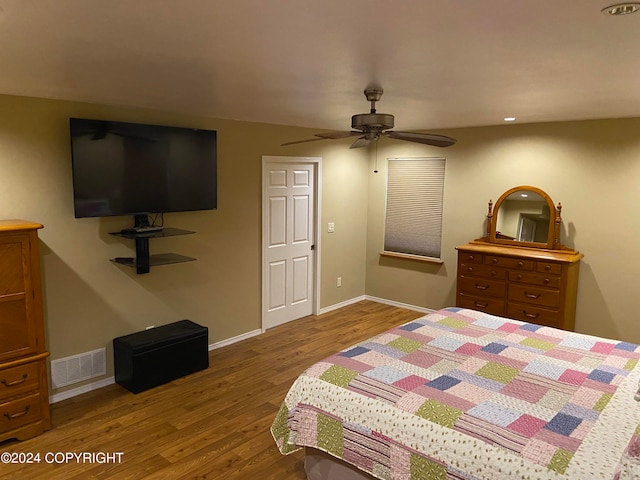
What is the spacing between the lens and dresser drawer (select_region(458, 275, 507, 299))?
16.4ft

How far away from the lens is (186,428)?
3.39 m

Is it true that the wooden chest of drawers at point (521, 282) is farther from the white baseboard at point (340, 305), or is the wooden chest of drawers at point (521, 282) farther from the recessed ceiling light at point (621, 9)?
the recessed ceiling light at point (621, 9)

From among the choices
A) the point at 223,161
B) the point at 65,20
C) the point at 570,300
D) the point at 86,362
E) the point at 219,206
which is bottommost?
the point at 86,362

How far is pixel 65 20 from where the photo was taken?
167 cm

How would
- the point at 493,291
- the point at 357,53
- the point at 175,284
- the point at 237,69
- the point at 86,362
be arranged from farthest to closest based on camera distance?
the point at 493,291 < the point at 175,284 < the point at 86,362 < the point at 237,69 < the point at 357,53

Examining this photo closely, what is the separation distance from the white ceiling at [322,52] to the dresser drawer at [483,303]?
2197 millimetres

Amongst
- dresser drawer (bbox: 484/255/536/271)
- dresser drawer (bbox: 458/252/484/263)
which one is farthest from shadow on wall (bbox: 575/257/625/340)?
dresser drawer (bbox: 458/252/484/263)

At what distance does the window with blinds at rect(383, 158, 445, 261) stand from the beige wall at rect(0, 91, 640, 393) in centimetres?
13

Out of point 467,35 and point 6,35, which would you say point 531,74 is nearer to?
point 467,35

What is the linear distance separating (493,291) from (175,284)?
10.8 ft

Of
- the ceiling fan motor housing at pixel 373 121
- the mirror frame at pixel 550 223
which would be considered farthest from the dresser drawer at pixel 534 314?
the ceiling fan motor housing at pixel 373 121

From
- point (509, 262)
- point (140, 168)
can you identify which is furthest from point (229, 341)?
point (509, 262)

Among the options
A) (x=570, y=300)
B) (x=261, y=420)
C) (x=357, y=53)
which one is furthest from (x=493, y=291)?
(x=357, y=53)

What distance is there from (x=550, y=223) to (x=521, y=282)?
0.74 meters
